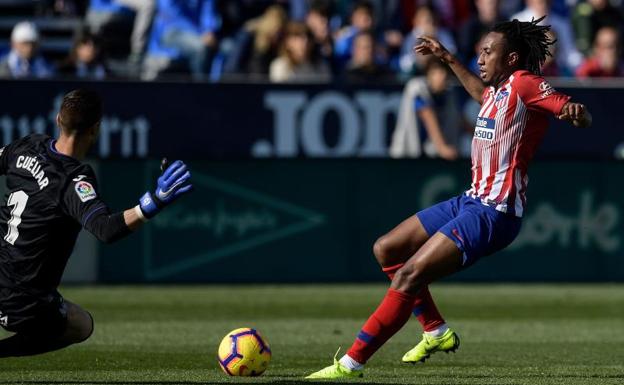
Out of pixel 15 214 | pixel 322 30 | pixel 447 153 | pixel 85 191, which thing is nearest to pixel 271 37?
pixel 322 30

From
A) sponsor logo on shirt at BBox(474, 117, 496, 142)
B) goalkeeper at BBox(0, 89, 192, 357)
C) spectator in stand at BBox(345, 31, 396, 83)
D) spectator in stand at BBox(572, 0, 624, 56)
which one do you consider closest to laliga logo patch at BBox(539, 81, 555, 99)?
sponsor logo on shirt at BBox(474, 117, 496, 142)

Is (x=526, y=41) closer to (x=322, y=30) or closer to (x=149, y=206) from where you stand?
(x=149, y=206)

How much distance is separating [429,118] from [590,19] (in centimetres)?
476

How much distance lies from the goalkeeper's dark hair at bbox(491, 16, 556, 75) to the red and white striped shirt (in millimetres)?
216

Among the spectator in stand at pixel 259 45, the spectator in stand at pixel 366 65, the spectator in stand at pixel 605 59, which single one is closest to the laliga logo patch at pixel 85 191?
the spectator in stand at pixel 366 65

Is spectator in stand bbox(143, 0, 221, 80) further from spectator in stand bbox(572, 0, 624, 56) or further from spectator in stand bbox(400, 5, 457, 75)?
spectator in stand bbox(572, 0, 624, 56)

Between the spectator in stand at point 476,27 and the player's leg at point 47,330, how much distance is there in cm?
1165

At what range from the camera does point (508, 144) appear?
8.36 meters

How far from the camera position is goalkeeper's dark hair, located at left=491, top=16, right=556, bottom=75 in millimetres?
8562

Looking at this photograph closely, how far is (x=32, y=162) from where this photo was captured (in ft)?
25.1

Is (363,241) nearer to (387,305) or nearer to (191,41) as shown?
(191,41)

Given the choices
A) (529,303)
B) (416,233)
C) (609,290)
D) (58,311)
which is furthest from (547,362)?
(609,290)

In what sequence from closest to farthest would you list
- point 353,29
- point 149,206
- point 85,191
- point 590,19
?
point 149,206 < point 85,191 < point 353,29 < point 590,19

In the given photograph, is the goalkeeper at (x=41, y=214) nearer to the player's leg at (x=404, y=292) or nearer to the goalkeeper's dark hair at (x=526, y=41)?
the player's leg at (x=404, y=292)
